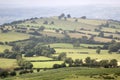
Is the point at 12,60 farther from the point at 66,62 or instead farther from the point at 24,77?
the point at 24,77

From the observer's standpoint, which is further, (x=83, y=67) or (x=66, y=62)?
(x=66, y=62)

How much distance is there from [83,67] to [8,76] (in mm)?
40611

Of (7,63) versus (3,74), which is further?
(7,63)

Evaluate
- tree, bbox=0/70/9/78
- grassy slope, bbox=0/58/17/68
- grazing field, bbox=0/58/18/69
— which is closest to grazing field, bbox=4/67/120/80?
tree, bbox=0/70/9/78

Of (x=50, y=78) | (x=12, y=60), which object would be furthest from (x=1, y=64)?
(x=50, y=78)

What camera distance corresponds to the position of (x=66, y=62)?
187 metres

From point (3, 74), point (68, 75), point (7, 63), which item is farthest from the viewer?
point (7, 63)

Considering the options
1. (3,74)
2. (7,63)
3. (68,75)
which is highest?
(7,63)

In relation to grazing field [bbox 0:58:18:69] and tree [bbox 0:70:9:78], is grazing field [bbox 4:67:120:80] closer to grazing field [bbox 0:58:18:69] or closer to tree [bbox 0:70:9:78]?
tree [bbox 0:70:9:78]

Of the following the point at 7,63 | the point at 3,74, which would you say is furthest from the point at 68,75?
the point at 7,63

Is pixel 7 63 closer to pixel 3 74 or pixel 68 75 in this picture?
pixel 3 74

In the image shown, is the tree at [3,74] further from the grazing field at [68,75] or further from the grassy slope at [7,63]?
the grassy slope at [7,63]

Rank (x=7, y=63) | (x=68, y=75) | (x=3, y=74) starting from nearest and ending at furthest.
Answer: (x=68, y=75) → (x=3, y=74) → (x=7, y=63)

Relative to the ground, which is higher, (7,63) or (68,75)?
(7,63)
